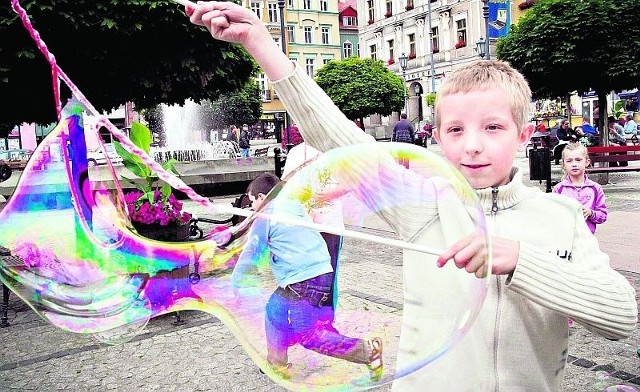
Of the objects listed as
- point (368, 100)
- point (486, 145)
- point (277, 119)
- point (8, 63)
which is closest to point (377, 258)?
point (486, 145)

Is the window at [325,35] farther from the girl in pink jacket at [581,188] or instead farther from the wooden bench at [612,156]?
the girl in pink jacket at [581,188]

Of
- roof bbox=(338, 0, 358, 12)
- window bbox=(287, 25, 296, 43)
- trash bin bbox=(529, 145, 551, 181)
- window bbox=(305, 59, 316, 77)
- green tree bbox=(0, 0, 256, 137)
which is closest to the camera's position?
green tree bbox=(0, 0, 256, 137)

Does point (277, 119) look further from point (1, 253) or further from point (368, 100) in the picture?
point (1, 253)

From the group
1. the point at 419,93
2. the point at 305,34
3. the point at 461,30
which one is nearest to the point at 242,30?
the point at 461,30

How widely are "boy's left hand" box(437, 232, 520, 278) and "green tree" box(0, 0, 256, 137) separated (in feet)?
21.8

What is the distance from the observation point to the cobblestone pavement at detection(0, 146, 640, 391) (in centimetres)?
387

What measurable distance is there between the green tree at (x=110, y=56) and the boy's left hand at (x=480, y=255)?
665 cm

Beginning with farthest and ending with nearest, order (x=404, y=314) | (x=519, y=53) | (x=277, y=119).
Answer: (x=277, y=119) < (x=519, y=53) < (x=404, y=314)

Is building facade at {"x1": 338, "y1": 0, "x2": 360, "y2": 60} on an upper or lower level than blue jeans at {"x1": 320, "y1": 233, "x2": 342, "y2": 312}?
upper

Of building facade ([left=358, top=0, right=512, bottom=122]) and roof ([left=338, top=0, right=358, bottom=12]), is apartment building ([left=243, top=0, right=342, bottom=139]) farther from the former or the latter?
building facade ([left=358, top=0, right=512, bottom=122])

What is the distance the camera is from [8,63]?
698cm

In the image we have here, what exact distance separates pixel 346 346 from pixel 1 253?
5.25 ft

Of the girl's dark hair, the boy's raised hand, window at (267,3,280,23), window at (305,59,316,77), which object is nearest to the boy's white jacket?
the boy's raised hand

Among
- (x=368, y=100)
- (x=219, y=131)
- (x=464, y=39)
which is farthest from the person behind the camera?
(x=219, y=131)
